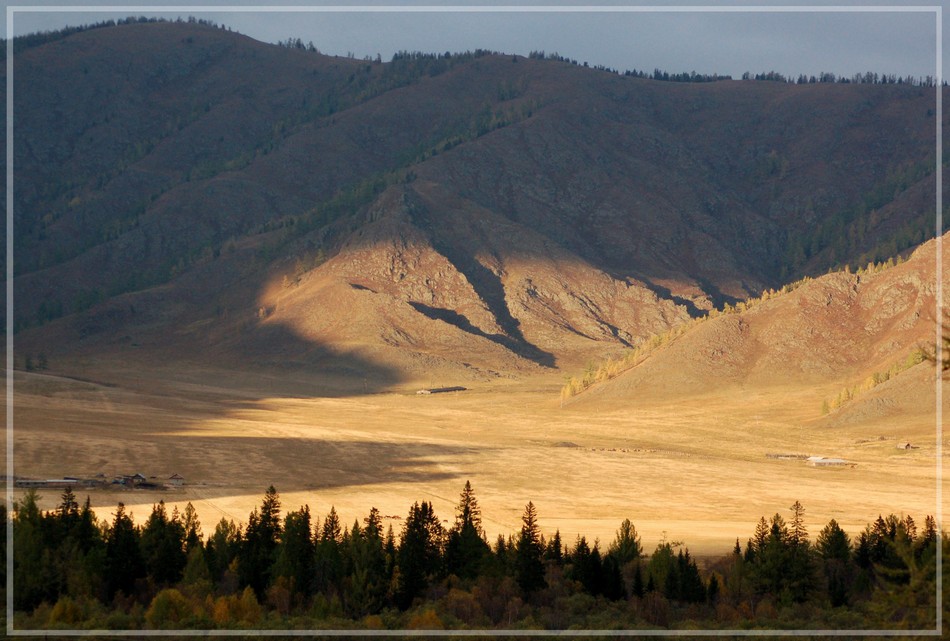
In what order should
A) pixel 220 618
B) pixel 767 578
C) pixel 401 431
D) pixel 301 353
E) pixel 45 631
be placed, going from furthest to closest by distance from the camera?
pixel 301 353
pixel 401 431
pixel 767 578
pixel 220 618
pixel 45 631

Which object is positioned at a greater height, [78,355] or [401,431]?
[78,355]

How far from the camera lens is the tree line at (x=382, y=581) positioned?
39062mm

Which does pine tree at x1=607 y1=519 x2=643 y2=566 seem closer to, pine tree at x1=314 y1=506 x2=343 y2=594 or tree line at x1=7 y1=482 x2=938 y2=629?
tree line at x1=7 y1=482 x2=938 y2=629

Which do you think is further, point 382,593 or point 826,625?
point 382,593

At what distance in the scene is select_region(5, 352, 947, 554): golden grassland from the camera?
225 feet

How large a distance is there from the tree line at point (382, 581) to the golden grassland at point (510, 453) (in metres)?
11.0

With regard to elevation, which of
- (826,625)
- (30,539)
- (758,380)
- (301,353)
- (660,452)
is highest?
(301,353)

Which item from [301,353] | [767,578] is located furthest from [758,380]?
[767,578]

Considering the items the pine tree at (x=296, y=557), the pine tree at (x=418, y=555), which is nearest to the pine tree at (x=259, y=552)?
the pine tree at (x=296, y=557)

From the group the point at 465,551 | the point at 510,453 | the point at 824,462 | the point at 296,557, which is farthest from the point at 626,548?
the point at 824,462

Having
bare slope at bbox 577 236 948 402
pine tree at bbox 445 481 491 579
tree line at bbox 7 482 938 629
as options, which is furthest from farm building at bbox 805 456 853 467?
pine tree at bbox 445 481 491 579

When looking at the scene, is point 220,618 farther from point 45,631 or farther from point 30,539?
point 30,539

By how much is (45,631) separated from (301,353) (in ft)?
504

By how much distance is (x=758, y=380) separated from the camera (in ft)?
452
